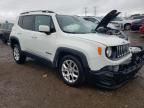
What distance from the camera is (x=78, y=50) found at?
4488 mm

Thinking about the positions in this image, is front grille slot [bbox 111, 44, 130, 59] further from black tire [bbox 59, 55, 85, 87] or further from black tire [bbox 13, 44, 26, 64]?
black tire [bbox 13, 44, 26, 64]

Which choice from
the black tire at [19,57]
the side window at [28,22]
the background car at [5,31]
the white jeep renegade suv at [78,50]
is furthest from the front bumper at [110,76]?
the background car at [5,31]

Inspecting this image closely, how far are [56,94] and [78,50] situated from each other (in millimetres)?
1116

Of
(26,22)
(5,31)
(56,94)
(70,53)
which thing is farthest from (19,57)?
(5,31)

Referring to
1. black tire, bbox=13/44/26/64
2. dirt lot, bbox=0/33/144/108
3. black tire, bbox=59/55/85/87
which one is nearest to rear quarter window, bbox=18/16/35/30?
black tire, bbox=13/44/26/64

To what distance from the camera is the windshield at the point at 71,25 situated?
5201 millimetres

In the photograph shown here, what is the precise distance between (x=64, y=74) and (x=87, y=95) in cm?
91

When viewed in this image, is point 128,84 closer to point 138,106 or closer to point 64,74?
point 138,106

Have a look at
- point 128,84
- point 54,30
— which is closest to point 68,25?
point 54,30

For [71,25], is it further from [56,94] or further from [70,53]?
[56,94]

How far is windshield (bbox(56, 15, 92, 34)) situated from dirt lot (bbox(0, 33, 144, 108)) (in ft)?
4.60

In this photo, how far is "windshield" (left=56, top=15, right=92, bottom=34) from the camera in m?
5.20

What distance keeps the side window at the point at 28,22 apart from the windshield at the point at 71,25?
1168 millimetres

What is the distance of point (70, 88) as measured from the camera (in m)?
4.82
